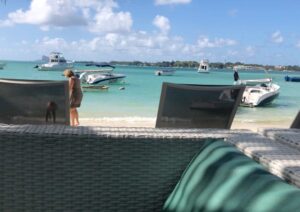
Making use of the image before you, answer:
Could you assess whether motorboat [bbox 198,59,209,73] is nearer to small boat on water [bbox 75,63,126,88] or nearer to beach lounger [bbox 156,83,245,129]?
small boat on water [bbox 75,63,126,88]

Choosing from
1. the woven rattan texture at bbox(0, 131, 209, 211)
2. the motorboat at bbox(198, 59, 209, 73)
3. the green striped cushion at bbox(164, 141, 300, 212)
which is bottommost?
the motorboat at bbox(198, 59, 209, 73)

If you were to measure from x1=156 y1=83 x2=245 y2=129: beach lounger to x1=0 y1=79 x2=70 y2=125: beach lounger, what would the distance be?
68 cm

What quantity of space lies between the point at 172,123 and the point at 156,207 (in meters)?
1.13

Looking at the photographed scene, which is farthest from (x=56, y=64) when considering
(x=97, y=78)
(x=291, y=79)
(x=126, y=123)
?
(x=126, y=123)

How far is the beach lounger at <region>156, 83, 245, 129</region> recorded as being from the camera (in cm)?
289

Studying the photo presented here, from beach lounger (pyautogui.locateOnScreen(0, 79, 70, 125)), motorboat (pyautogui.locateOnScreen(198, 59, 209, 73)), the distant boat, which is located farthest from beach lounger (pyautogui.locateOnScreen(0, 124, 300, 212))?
motorboat (pyautogui.locateOnScreen(198, 59, 209, 73))

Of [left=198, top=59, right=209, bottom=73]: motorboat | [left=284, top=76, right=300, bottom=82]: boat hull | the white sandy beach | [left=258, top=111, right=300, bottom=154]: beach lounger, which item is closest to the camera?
[left=258, top=111, right=300, bottom=154]: beach lounger

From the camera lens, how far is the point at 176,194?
1.68m

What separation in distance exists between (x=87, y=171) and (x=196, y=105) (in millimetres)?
1258

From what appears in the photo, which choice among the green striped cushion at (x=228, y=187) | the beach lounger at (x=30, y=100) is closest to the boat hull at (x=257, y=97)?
the beach lounger at (x=30, y=100)

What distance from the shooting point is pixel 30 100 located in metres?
2.78

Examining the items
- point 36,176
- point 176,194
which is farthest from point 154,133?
point 36,176

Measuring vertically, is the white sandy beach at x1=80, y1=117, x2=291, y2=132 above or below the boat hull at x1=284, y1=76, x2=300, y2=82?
above

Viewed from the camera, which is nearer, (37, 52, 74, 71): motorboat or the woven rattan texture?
the woven rattan texture
